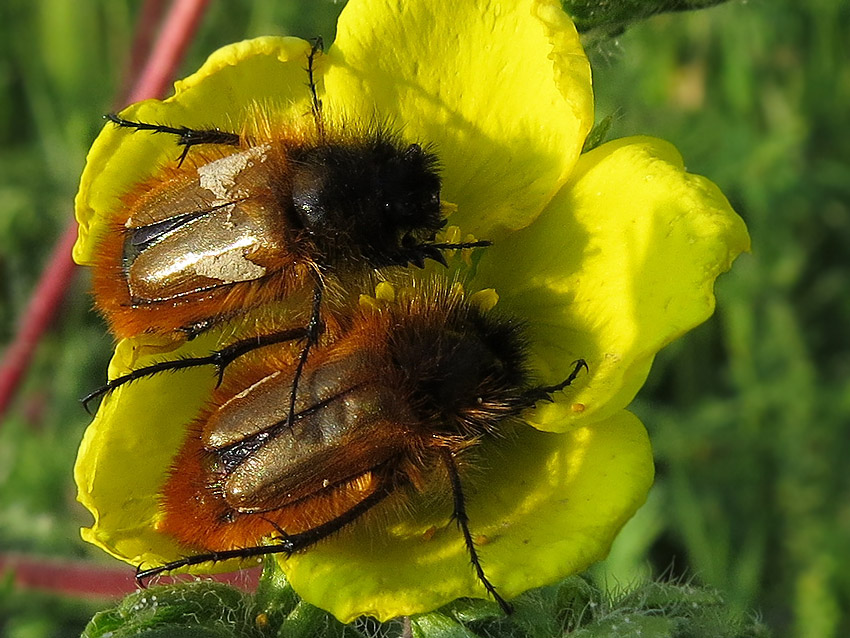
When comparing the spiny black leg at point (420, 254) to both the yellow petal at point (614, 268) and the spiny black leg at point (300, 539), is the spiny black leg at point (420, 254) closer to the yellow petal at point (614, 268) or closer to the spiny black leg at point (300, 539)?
the yellow petal at point (614, 268)

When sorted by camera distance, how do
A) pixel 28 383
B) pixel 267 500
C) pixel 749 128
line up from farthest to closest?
pixel 28 383, pixel 749 128, pixel 267 500

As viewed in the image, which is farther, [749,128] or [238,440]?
[749,128]

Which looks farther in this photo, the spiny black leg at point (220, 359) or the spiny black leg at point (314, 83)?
the spiny black leg at point (314, 83)

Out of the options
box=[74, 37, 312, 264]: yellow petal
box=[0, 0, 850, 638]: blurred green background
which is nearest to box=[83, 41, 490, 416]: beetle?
box=[74, 37, 312, 264]: yellow petal

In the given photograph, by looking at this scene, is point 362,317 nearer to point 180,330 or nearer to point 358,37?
point 180,330

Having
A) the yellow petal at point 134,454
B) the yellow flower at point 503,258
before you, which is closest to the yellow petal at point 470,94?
the yellow flower at point 503,258

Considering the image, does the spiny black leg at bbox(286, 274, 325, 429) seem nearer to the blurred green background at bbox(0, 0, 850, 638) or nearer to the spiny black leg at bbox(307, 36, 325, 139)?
the spiny black leg at bbox(307, 36, 325, 139)

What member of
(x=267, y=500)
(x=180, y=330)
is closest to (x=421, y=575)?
(x=267, y=500)
